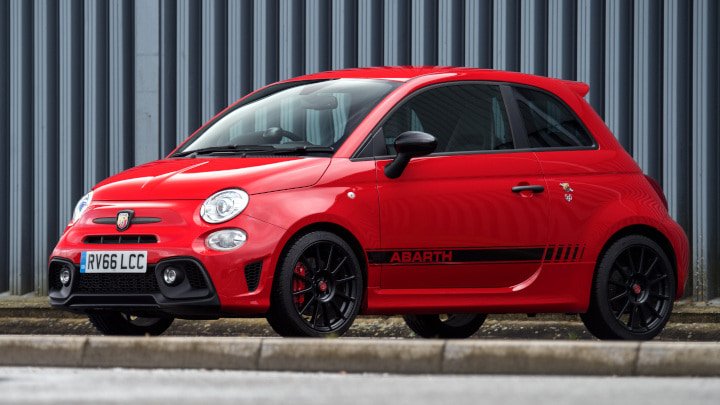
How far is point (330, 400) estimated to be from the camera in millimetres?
5199

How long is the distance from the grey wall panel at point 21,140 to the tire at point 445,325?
3906mm

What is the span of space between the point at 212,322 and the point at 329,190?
3.09 metres

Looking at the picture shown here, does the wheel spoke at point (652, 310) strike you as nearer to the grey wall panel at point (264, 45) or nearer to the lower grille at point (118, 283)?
the lower grille at point (118, 283)

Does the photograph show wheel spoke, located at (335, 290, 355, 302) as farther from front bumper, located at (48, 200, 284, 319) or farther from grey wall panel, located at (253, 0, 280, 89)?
grey wall panel, located at (253, 0, 280, 89)

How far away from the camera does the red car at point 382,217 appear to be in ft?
22.3

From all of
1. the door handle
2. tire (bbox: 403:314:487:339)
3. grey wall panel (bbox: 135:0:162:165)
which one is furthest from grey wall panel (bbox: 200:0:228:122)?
the door handle

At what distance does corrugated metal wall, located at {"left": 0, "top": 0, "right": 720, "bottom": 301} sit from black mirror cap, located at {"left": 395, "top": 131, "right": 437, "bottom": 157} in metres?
3.74

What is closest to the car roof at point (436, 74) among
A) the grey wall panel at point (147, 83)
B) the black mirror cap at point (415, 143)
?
the black mirror cap at point (415, 143)

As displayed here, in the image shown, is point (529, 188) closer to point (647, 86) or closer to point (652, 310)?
point (652, 310)

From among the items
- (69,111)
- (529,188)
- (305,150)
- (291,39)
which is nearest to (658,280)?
(529,188)

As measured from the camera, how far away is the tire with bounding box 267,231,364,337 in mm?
6785

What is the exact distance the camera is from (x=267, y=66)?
36.6 ft

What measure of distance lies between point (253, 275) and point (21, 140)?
547 centimetres

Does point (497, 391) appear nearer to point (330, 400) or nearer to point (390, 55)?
point (330, 400)
